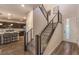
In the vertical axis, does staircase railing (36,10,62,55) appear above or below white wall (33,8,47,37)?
below

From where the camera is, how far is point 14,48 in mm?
2014

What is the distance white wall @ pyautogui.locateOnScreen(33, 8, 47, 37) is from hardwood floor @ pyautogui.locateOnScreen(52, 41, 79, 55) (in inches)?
19.3

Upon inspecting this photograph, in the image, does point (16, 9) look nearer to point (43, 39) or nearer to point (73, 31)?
point (43, 39)

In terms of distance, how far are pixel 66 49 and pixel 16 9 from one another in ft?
4.08

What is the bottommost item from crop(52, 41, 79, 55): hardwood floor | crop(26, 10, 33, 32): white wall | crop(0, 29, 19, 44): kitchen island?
crop(52, 41, 79, 55): hardwood floor

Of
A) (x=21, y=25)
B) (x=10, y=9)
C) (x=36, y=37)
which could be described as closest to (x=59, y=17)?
(x=36, y=37)

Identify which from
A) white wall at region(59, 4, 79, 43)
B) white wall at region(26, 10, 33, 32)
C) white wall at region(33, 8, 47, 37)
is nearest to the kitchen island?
white wall at region(26, 10, 33, 32)

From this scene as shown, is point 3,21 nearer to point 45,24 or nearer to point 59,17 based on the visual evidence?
point 45,24

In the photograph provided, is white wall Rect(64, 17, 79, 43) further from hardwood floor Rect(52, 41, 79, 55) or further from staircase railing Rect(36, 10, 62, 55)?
staircase railing Rect(36, 10, 62, 55)

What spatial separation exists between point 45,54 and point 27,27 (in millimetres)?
633

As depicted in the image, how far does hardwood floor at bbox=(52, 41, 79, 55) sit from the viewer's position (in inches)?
78.0

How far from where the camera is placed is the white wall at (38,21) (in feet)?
6.69
